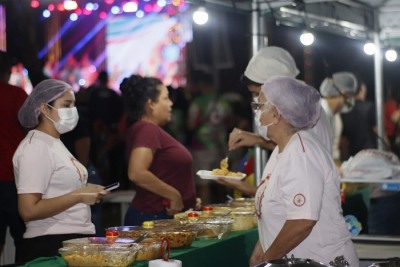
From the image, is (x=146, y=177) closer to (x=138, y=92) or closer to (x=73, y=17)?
(x=138, y=92)

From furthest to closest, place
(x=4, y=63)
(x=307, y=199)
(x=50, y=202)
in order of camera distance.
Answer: (x=4, y=63) → (x=50, y=202) → (x=307, y=199)

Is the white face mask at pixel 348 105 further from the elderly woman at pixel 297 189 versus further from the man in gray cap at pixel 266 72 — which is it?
the elderly woman at pixel 297 189

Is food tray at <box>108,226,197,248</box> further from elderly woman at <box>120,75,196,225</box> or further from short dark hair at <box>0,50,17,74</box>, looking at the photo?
short dark hair at <box>0,50,17,74</box>

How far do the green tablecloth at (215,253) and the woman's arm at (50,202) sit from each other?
1.30 ft

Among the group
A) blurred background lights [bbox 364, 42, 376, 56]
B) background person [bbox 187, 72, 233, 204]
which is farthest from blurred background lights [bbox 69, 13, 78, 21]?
blurred background lights [bbox 364, 42, 376, 56]

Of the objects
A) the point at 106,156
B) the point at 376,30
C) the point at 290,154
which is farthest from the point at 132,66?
the point at 290,154

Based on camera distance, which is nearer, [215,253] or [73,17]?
[215,253]

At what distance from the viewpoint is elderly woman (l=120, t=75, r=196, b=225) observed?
4734mm

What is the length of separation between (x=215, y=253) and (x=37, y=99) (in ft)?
3.66

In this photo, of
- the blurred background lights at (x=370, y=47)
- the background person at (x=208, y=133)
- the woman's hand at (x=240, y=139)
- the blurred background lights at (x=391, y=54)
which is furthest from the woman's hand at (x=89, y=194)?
the background person at (x=208, y=133)

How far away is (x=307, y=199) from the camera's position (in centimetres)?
314

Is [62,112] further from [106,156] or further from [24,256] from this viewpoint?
[106,156]

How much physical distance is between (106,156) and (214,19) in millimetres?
3089

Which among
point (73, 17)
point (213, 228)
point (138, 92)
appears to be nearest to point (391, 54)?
point (138, 92)
